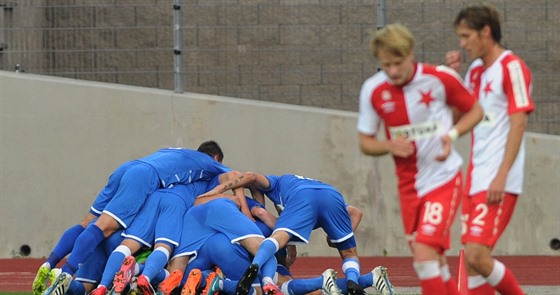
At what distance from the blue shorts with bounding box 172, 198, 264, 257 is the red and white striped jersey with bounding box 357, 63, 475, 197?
293cm

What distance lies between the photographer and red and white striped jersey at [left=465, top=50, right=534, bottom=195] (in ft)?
24.9

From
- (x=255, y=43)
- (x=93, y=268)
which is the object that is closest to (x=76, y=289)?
(x=93, y=268)

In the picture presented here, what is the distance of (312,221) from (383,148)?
3.03 meters

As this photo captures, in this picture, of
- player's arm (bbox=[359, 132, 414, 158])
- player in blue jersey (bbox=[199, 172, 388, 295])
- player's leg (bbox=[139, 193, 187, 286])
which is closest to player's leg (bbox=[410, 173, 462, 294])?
player's arm (bbox=[359, 132, 414, 158])

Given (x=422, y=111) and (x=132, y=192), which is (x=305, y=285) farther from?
(x=422, y=111)

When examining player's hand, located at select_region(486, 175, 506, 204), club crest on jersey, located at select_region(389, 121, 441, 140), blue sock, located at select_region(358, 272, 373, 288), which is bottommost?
blue sock, located at select_region(358, 272, 373, 288)

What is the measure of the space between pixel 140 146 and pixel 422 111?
26.9ft

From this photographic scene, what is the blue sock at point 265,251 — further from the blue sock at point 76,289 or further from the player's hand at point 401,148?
the player's hand at point 401,148

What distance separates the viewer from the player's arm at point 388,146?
724cm

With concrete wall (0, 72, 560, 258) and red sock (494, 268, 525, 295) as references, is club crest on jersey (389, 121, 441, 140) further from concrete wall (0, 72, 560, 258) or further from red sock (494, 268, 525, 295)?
concrete wall (0, 72, 560, 258)

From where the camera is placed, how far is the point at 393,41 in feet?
23.4

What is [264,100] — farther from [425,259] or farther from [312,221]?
[425,259]

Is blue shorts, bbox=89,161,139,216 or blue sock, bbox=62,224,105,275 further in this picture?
blue shorts, bbox=89,161,139,216

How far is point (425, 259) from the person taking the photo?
7363 mm
